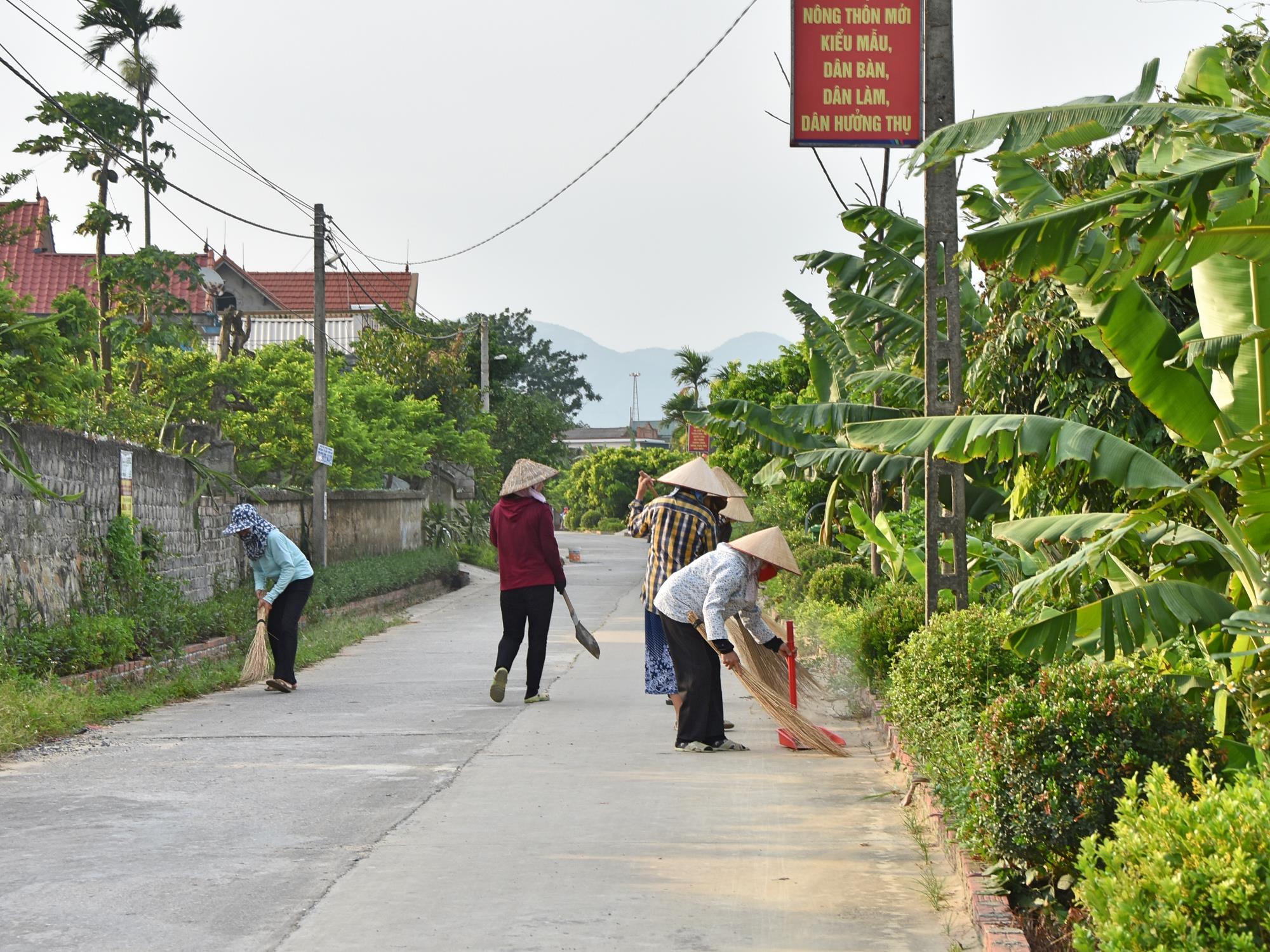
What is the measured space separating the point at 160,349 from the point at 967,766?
20.2 meters

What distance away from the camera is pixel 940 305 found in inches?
420

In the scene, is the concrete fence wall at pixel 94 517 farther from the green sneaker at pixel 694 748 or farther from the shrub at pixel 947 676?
the shrub at pixel 947 676

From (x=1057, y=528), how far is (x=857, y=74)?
433cm

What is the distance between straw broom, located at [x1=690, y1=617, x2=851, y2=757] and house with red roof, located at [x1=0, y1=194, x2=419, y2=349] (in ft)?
77.9

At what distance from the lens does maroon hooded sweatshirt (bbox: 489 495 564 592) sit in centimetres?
1240

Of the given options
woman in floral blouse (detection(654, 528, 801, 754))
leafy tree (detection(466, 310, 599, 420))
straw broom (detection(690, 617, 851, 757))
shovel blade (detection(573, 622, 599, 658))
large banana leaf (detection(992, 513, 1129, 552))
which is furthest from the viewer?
leafy tree (detection(466, 310, 599, 420))

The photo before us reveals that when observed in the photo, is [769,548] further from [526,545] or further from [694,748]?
[526,545]

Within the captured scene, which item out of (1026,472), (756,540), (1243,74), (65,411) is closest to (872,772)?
(756,540)

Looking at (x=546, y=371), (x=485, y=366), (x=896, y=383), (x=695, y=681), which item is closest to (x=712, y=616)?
(x=695, y=681)

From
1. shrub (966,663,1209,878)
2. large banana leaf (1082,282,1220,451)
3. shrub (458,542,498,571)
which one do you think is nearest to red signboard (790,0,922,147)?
large banana leaf (1082,282,1220,451)

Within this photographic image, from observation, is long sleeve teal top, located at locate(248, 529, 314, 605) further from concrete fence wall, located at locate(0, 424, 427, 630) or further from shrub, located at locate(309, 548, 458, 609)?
shrub, located at locate(309, 548, 458, 609)

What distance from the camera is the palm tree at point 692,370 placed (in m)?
68.5

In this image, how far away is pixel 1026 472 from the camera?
31.6 feet

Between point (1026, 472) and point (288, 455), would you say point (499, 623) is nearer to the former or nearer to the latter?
point (288, 455)
